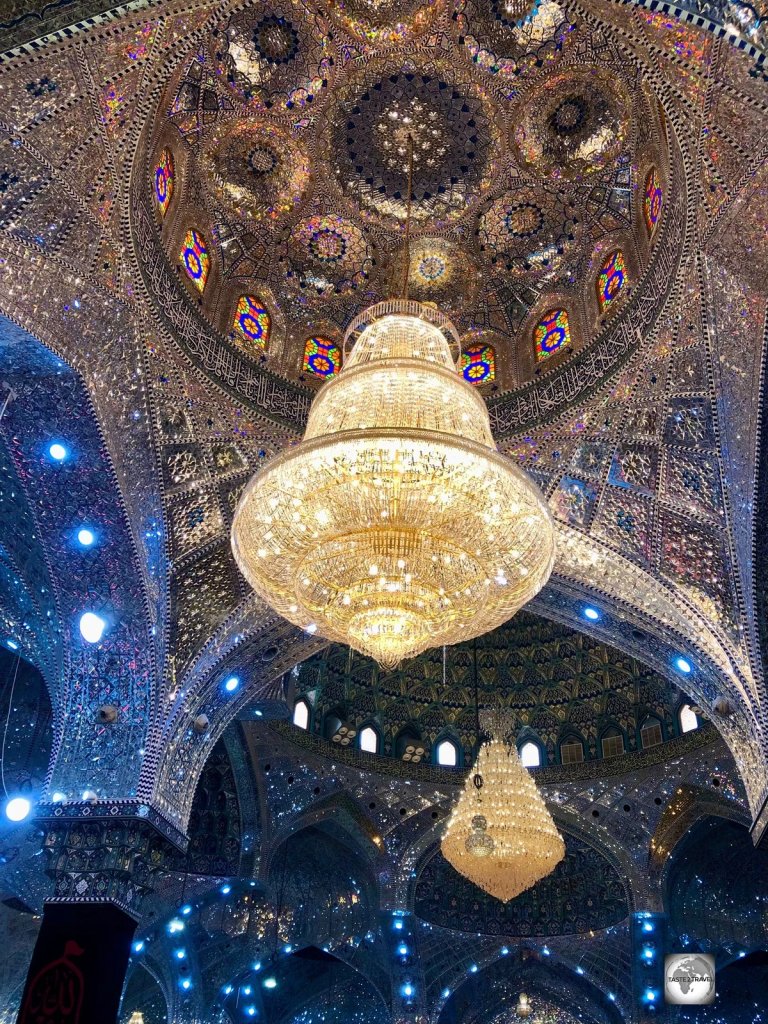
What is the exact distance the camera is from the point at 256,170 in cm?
837

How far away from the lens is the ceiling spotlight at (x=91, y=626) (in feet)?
25.5

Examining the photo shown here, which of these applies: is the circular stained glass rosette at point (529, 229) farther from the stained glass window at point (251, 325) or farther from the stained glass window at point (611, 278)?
the stained glass window at point (251, 325)

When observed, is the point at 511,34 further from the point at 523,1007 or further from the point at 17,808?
the point at 523,1007

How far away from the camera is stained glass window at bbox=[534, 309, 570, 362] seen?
898cm

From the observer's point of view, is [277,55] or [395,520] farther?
[277,55]

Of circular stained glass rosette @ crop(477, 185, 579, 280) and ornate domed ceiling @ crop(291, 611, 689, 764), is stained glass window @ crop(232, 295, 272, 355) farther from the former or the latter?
Answer: ornate domed ceiling @ crop(291, 611, 689, 764)

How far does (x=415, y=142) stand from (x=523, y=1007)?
1240 cm

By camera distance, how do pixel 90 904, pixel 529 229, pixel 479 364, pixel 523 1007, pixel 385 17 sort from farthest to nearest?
pixel 523 1007, pixel 479 364, pixel 529 229, pixel 385 17, pixel 90 904

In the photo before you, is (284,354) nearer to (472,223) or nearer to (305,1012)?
(472,223)

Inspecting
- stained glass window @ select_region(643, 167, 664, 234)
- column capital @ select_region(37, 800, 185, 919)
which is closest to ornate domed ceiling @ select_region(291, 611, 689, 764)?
column capital @ select_region(37, 800, 185, 919)

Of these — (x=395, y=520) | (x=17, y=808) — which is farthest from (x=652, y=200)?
(x=17, y=808)

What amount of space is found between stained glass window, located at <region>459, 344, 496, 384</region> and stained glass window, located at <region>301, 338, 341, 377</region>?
4.85ft

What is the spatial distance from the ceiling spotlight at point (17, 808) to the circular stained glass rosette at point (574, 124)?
893 cm

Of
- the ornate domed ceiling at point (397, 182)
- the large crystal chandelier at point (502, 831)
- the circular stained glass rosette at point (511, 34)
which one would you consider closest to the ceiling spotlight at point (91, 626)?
the ornate domed ceiling at point (397, 182)
